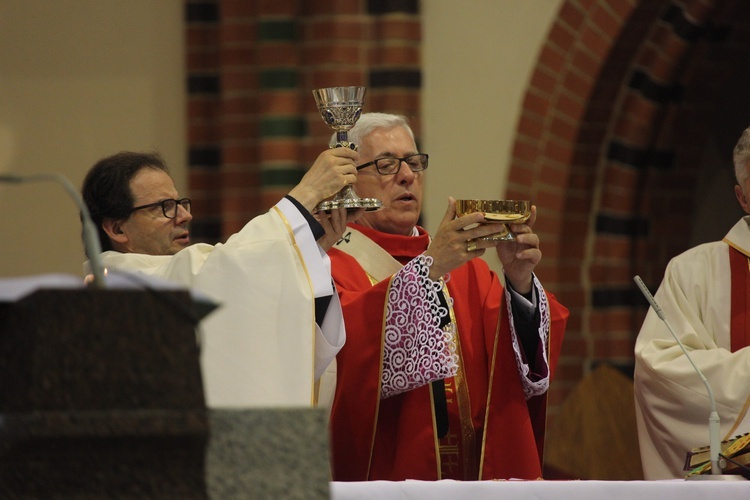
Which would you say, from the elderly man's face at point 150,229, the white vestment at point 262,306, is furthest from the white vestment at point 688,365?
the elderly man's face at point 150,229

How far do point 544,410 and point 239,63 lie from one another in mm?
2642

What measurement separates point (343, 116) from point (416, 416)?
3.39 ft

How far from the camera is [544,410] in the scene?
3.97 m

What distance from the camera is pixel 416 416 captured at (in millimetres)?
3846

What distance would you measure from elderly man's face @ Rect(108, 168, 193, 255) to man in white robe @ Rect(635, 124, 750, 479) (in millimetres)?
1661

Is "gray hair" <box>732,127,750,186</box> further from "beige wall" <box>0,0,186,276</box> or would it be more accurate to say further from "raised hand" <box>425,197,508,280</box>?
"beige wall" <box>0,0,186,276</box>

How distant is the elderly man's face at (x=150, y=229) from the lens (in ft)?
12.8

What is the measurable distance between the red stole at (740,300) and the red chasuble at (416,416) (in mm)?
706

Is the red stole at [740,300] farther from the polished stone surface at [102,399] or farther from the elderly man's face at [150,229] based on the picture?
the polished stone surface at [102,399]

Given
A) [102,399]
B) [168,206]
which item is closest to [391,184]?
[168,206]

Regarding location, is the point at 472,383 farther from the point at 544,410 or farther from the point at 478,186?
the point at 478,186

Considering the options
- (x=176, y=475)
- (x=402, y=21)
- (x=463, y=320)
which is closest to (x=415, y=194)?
(x=463, y=320)

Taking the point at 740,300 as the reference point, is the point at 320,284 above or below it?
above

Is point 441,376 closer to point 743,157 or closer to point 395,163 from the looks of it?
point 395,163
